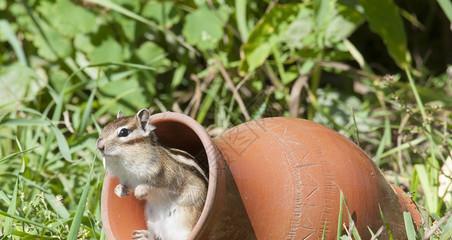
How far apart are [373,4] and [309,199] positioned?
1.63 meters

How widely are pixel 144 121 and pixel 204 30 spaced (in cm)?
151

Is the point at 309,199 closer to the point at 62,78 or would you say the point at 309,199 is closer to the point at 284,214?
the point at 284,214

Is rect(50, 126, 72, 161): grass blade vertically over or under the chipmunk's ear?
under

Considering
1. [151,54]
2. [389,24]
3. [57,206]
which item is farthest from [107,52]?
[389,24]

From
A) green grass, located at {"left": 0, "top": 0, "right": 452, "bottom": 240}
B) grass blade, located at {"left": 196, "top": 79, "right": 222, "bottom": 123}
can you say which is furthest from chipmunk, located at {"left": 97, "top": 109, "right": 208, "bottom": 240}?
grass blade, located at {"left": 196, "top": 79, "right": 222, "bottom": 123}

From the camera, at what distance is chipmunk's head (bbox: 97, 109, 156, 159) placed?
3.51m

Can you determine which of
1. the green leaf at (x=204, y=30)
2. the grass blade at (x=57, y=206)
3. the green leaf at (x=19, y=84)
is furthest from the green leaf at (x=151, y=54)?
the grass blade at (x=57, y=206)

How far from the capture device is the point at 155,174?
355 centimetres

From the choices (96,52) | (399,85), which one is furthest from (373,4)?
(96,52)

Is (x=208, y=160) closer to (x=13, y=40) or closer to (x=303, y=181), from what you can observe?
(x=303, y=181)

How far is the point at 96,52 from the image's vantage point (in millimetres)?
5094

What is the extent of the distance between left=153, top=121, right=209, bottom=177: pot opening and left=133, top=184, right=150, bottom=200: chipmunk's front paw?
229mm

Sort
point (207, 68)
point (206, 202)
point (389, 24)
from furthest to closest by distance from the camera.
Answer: point (207, 68) < point (389, 24) < point (206, 202)

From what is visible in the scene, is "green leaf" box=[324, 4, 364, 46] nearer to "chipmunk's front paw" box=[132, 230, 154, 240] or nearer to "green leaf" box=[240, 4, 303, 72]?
"green leaf" box=[240, 4, 303, 72]
